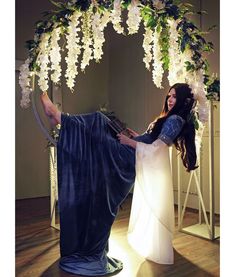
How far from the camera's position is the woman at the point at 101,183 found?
1956 mm

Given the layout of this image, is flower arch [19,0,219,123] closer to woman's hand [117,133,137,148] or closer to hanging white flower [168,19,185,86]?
Answer: hanging white flower [168,19,185,86]

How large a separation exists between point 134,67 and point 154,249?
2.45 meters

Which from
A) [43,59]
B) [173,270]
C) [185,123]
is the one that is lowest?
[173,270]

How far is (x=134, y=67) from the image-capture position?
13.0 feet

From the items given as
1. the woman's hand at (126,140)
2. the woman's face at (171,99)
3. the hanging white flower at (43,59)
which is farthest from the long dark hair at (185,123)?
the hanging white flower at (43,59)

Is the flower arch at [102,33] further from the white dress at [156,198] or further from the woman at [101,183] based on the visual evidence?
the white dress at [156,198]

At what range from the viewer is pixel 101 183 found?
80.0 inches

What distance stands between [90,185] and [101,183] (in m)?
0.08

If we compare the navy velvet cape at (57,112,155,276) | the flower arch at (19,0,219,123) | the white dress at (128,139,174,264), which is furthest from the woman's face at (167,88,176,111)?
the navy velvet cape at (57,112,155,276)

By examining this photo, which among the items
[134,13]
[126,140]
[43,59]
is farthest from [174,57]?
[43,59]

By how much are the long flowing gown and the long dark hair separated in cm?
16

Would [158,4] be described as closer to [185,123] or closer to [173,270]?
[185,123]
